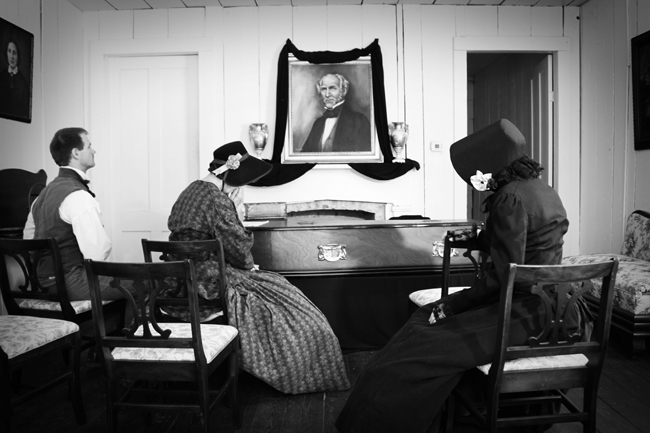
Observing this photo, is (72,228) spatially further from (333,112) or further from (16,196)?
(333,112)

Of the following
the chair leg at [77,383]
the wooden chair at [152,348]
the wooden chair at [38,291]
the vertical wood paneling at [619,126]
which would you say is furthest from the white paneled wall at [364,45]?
the wooden chair at [152,348]

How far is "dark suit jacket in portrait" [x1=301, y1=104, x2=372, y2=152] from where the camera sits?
577 cm

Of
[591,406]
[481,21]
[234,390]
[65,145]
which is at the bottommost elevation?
[234,390]

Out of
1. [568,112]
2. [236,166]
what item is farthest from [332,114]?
[236,166]

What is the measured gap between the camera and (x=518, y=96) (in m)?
6.96

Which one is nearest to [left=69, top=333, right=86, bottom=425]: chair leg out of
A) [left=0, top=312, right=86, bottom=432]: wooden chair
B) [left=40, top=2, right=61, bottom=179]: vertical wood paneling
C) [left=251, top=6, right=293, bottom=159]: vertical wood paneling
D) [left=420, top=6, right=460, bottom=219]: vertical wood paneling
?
[left=0, top=312, right=86, bottom=432]: wooden chair

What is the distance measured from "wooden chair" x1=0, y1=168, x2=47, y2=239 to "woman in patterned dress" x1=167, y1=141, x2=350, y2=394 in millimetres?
1939

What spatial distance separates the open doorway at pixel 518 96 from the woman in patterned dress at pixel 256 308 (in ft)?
14.3

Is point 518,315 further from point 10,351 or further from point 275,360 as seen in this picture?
point 10,351

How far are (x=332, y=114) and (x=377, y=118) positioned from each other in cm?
53

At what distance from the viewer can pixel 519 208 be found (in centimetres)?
203

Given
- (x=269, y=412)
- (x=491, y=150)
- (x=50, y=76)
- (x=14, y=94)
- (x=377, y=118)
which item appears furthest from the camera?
(x=377, y=118)

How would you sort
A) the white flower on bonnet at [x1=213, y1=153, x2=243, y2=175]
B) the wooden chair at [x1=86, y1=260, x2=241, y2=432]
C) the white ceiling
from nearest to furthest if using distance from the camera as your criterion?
1. the wooden chair at [x1=86, y1=260, x2=241, y2=432]
2. the white flower on bonnet at [x1=213, y1=153, x2=243, y2=175]
3. the white ceiling

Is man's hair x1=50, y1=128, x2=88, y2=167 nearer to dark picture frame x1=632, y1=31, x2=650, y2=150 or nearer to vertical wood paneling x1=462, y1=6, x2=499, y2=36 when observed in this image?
vertical wood paneling x1=462, y1=6, x2=499, y2=36
